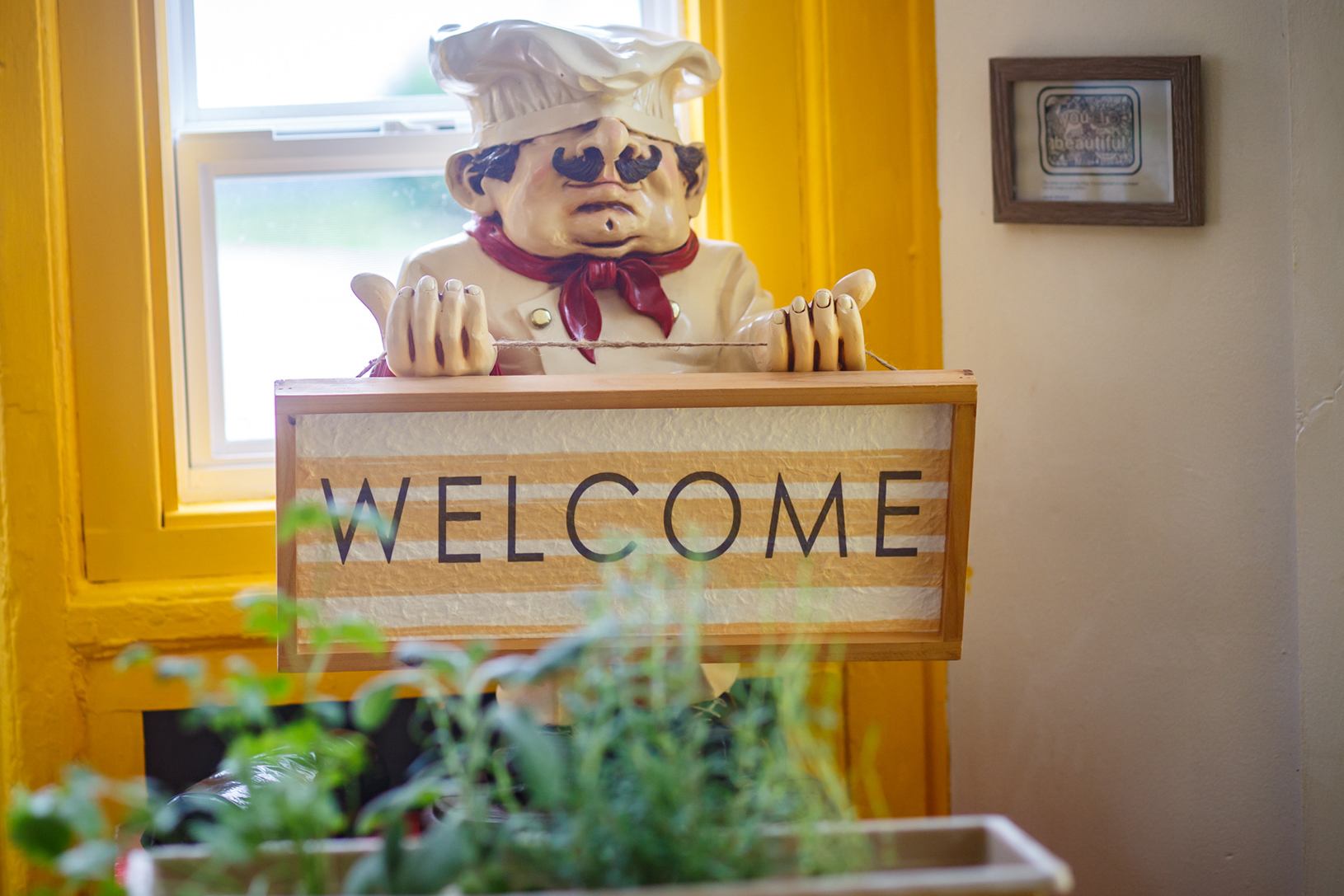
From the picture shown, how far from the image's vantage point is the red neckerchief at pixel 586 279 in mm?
1233

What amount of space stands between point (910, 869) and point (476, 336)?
65 cm

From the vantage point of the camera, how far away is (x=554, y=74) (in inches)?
47.5

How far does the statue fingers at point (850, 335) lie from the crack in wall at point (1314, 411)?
2.39 feet

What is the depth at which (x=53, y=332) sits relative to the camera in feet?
4.92

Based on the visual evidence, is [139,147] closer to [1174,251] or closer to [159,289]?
[159,289]

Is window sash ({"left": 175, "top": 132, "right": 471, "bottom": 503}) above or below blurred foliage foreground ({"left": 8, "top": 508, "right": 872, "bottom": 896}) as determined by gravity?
above

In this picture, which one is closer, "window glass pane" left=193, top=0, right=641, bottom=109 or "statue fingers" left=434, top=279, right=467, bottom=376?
"statue fingers" left=434, top=279, right=467, bottom=376

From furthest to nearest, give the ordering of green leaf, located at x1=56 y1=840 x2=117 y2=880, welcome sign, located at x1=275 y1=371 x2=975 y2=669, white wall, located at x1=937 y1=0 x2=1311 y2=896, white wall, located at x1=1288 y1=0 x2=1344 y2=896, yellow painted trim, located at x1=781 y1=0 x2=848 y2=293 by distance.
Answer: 1. yellow painted trim, located at x1=781 y1=0 x2=848 y2=293
2. white wall, located at x1=937 y1=0 x2=1311 y2=896
3. white wall, located at x1=1288 y1=0 x2=1344 y2=896
4. welcome sign, located at x1=275 y1=371 x2=975 y2=669
5. green leaf, located at x1=56 y1=840 x2=117 y2=880

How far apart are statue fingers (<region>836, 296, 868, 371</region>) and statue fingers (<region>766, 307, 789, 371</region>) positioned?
58mm

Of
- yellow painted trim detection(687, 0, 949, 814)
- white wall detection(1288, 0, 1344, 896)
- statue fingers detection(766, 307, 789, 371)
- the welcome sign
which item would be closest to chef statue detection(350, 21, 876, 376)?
statue fingers detection(766, 307, 789, 371)

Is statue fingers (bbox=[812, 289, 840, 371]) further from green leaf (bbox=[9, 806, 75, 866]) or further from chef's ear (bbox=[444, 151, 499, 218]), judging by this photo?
green leaf (bbox=[9, 806, 75, 866])

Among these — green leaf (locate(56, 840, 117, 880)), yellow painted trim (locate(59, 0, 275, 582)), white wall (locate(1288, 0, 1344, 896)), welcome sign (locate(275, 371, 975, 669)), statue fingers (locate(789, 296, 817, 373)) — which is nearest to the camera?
green leaf (locate(56, 840, 117, 880))

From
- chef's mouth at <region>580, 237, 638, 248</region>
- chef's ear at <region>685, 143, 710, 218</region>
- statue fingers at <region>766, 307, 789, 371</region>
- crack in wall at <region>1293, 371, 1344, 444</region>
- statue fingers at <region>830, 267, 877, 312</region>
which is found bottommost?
crack in wall at <region>1293, 371, 1344, 444</region>

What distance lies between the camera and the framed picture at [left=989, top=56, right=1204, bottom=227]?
4.71 ft
